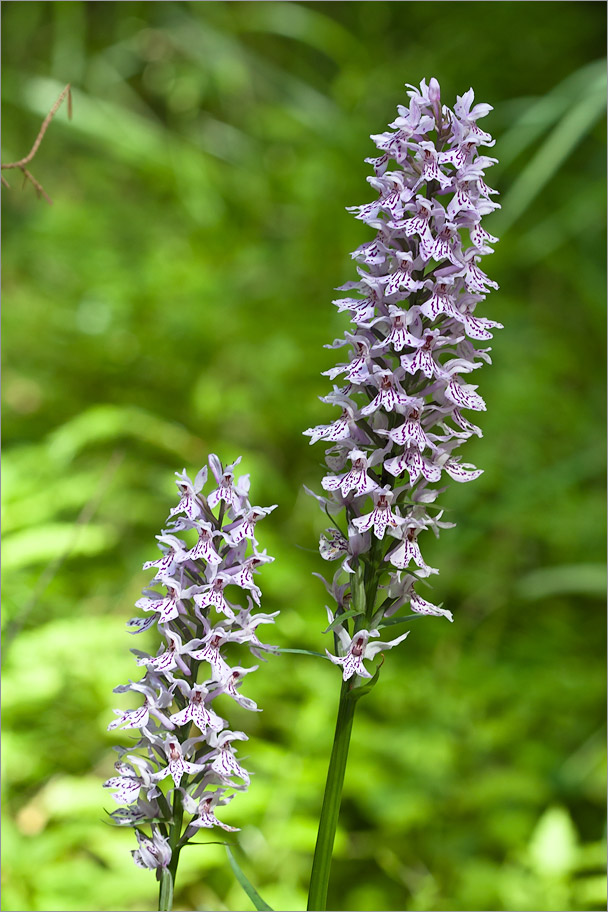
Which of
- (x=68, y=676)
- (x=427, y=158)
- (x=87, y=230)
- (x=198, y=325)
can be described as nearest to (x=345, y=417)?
(x=427, y=158)

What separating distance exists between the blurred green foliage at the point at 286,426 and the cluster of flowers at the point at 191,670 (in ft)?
1.87

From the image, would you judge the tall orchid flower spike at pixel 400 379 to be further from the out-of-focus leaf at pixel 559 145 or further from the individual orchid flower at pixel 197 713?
the out-of-focus leaf at pixel 559 145

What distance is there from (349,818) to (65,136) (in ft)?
11.8

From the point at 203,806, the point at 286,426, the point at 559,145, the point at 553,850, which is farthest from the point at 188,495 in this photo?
the point at 286,426

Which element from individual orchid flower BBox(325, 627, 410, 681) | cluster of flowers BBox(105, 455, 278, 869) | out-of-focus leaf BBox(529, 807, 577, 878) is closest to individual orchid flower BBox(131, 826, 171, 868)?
cluster of flowers BBox(105, 455, 278, 869)

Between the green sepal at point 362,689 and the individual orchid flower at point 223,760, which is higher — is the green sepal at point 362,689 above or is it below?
above

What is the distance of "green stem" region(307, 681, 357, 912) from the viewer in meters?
0.70

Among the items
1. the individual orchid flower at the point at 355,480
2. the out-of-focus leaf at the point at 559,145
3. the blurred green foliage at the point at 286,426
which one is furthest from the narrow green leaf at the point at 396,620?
the out-of-focus leaf at the point at 559,145

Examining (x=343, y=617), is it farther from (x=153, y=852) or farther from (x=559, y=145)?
(x=559, y=145)

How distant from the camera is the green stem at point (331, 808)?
0.70 meters

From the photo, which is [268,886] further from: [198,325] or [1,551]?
[198,325]

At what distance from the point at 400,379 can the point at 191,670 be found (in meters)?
0.31

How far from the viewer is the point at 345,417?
30.0 inches

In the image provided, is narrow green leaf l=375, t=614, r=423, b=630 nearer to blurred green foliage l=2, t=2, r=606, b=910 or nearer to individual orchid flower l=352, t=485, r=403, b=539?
individual orchid flower l=352, t=485, r=403, b=539
